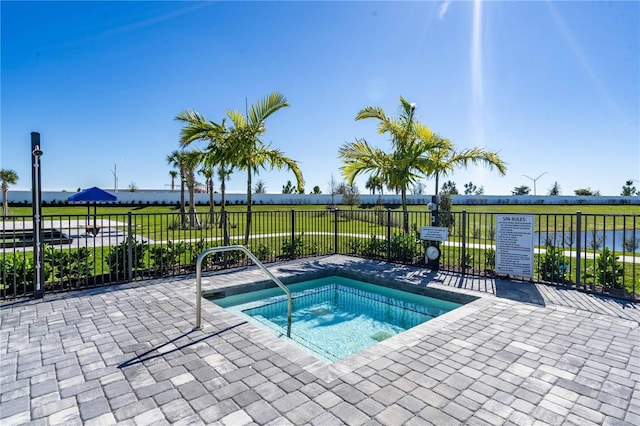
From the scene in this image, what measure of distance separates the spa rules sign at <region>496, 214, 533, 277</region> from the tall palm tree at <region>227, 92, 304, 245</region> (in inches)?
203

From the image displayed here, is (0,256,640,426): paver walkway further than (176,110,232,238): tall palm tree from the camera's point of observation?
No

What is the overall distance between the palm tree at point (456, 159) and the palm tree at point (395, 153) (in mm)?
203

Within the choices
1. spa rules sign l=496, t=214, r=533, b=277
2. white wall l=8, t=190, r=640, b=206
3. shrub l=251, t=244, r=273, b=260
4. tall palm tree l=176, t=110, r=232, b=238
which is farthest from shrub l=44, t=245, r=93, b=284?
white wall l=8, t=190, r=640, b=206

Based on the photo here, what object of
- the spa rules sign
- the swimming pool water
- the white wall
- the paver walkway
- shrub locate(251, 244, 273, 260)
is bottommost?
the swimming pool water

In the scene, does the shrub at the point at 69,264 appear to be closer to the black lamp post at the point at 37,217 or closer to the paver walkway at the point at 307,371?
the black lamp post at the point at 37,217

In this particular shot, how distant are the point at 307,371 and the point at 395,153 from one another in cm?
679

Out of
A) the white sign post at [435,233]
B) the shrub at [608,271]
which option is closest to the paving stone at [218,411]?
the white sign post at [435,233]

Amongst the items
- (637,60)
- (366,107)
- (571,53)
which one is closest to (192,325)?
(366,107)

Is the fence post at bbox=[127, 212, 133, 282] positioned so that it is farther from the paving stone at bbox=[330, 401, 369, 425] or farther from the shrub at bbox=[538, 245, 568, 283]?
the shrub at bbox=[538, 245, 568, 283]

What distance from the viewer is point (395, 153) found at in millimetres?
8500

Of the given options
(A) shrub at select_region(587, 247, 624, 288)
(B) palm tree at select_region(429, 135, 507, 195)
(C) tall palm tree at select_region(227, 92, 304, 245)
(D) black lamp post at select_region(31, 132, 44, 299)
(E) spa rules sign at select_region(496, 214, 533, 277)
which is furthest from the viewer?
(B) palm tree at select_region(429, 135, 507, 195)

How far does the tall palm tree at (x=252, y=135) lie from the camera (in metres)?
7.76

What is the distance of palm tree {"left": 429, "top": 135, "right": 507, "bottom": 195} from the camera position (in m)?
8.16

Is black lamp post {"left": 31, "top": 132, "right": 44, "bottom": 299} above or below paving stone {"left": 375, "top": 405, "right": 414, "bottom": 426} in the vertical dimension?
above
